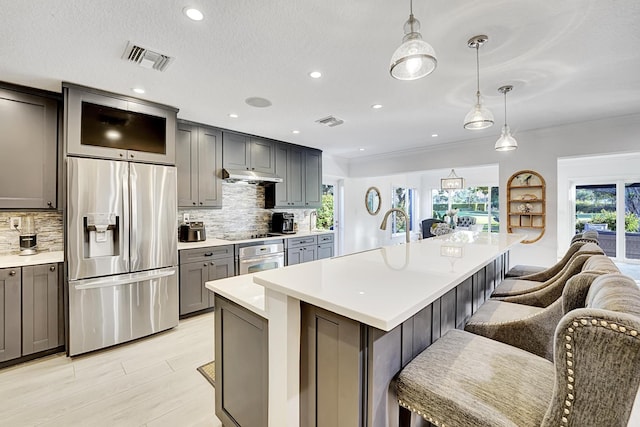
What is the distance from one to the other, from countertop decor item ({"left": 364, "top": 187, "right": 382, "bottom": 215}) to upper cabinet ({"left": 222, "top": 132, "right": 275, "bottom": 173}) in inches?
129

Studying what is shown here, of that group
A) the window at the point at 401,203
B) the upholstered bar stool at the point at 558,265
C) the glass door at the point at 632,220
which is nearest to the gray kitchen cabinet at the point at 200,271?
the upholstered bar stool at the point at 558,265

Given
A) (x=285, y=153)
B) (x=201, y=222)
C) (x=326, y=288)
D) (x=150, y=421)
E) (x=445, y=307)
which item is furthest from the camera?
(x=285, y=153)

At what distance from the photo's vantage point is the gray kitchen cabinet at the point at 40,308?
94.4 inches

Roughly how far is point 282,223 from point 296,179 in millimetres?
824

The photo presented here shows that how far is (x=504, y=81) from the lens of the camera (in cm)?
250

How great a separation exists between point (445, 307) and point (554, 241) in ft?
12.1

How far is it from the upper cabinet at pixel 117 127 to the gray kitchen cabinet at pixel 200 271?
1.12 metres

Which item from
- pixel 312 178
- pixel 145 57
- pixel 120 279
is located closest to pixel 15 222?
pixel 120 279

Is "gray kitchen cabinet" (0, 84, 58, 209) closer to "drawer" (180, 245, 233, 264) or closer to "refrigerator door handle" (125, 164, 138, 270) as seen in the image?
"refrigerator door handle" (125, 164, 138, 270)

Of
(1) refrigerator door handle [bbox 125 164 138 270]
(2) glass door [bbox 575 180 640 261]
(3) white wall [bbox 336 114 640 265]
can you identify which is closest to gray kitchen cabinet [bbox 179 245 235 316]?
(1) refrigerator door handle [bbox 125 164 138 270]

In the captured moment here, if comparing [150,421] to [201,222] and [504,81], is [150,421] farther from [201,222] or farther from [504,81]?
[504,81]

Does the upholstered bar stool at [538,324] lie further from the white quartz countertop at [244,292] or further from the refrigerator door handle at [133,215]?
the refrigerator door handle at [133,215]

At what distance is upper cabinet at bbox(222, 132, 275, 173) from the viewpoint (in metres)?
4.03

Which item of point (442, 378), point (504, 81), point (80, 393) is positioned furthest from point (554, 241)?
point (80, 393)
